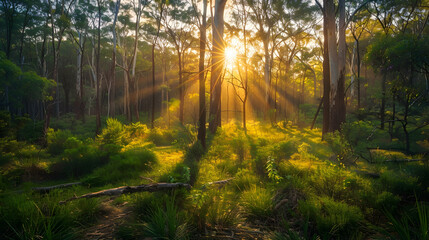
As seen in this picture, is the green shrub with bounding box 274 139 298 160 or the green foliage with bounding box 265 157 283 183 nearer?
the green foliage with bounding box 265 157 283 183

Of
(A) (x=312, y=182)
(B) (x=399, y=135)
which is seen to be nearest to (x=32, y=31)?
(A) (x=312, y=182)

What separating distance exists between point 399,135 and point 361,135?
2084 mm

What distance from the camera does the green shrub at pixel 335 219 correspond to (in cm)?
259

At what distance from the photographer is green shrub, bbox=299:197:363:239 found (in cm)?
259

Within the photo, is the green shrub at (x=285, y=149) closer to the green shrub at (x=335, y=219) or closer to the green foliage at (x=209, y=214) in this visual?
the green shrub at (x=335, y=219)

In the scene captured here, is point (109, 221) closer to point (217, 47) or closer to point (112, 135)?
point (112, 135)

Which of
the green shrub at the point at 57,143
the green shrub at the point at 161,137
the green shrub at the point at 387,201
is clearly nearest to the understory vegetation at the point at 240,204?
the green shrub at the point at 387,201

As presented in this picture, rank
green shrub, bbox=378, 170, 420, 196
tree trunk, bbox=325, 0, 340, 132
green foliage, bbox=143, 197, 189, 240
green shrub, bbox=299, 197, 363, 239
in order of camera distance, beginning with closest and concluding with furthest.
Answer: green foliage, bbox=143, 197, 189, 240
green shrub, bbox=299, 197, 363, 239
green shrub, bbox=378, 170, 420, 196
tree trunk, bbox=325, 0, 340, 132

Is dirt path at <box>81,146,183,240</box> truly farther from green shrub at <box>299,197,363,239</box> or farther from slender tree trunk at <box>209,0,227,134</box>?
slender tree trunk at <box>209,0,227,134</box>

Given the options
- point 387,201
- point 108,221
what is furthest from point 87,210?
point 387,201

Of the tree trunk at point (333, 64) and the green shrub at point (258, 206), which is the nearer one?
the green shrub at point (258, 206)

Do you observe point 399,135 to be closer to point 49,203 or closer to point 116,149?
point 116,149

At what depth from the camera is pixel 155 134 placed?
39.4ft

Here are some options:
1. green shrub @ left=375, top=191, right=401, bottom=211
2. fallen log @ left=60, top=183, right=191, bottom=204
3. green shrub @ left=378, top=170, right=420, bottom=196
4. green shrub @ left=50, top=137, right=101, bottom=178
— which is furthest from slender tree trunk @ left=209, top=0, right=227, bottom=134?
green shrub @ left=375, top=191, right=401, bottom=211
